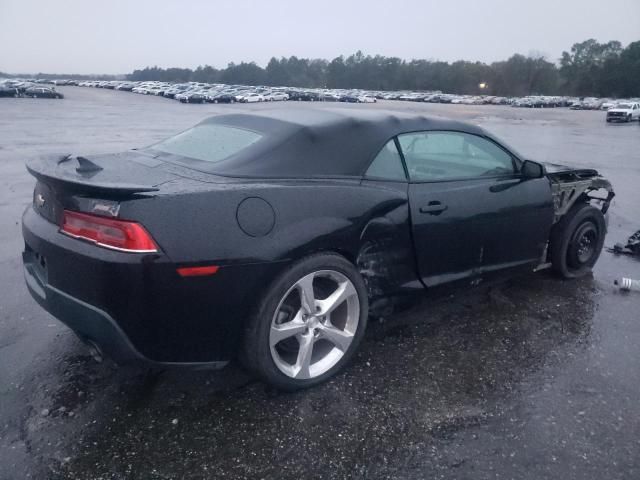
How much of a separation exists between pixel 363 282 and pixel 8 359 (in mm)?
2170

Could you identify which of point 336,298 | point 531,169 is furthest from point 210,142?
point 531,169

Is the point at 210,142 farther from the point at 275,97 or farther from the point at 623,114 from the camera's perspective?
Answer: the point at 275,97

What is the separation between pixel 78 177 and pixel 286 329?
1.29m

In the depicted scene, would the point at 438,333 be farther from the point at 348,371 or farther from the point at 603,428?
the point at 603,428

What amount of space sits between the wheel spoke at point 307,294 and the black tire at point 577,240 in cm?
271

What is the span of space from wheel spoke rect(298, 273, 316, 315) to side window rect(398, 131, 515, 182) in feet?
3.46

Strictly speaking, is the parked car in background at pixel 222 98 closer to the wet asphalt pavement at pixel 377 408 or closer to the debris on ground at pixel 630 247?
the debris on ground at pixel 630 247

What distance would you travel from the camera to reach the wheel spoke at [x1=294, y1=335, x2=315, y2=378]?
281cm

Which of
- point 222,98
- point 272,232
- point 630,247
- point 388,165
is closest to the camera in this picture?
point 272,232

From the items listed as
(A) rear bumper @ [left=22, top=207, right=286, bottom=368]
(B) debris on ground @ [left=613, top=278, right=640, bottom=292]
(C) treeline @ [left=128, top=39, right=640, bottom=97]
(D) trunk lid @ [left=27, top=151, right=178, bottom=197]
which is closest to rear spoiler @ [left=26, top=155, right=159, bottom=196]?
(D) trunk lid @ [left=27, top=151, right=178, bottom=197]

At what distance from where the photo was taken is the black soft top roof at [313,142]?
285 centimetres

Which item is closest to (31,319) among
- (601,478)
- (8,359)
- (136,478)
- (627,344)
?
(8,359)

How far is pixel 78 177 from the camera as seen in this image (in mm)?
2578

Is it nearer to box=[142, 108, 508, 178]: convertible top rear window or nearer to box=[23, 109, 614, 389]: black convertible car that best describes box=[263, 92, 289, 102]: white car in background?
box=[142, 108, 508, 178]: convertible top rear window
